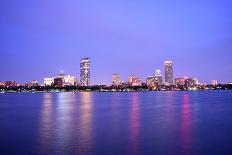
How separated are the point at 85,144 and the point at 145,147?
196 inches

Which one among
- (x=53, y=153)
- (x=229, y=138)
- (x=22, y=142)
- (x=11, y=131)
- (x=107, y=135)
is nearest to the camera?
(x=53, y=153)

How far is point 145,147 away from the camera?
26.6 meters

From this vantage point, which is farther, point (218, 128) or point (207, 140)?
point (218, 128)

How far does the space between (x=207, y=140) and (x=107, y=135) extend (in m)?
9.36

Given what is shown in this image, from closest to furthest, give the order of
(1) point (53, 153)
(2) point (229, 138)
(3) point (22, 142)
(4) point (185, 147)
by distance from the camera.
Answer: (1) point (53, 153)
(4) point (185, 147)
(3) point (22, 142)
(2) point (229, 138)

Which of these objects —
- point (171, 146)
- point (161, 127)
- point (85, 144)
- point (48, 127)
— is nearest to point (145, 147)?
point (171, 146)

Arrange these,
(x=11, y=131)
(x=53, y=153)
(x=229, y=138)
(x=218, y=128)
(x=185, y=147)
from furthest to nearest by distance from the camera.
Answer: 1. (x=218, y=128)
2. (x=11, y=131)
3. (x=229, y=138)
4. (x=185, y=147)
5. (x=53, y=153)

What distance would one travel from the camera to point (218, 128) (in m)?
38.2

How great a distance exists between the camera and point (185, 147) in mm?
26516

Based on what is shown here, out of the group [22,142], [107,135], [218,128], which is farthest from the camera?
[218,128]

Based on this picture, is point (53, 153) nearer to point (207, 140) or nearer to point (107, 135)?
point (107, 135)

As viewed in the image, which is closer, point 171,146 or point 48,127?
point 171,146

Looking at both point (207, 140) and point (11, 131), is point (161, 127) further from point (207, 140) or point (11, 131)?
point (11, 131)

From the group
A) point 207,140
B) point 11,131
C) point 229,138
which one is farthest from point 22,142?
point 229,138
